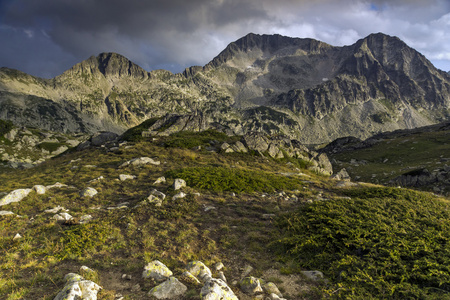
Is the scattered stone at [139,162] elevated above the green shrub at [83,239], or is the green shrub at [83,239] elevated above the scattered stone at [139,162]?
the scattered stone at [139,162]

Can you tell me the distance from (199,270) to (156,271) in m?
1.51

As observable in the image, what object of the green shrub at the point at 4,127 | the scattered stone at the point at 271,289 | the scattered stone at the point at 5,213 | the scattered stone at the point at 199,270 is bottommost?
the scattered stone at the point at 271,289

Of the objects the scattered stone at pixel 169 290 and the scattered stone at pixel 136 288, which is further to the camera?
the scattered stone at pixel 136 288

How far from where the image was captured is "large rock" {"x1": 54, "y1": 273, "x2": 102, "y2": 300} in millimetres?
5391

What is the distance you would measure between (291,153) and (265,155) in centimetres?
738

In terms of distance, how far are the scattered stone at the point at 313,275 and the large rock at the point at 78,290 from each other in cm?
698

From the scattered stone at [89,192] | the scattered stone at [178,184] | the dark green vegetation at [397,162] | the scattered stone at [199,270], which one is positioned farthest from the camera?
the dark green vegetation at [397,162]

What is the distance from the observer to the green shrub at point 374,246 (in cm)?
636

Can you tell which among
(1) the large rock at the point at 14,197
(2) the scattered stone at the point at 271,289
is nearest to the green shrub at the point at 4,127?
(1) the large rock at the point at 14,197

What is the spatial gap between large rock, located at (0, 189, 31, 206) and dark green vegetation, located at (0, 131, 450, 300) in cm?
41

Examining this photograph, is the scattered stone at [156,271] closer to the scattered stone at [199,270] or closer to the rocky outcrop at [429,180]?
the scattered stone at [199,270]

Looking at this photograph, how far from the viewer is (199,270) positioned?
7.36 m

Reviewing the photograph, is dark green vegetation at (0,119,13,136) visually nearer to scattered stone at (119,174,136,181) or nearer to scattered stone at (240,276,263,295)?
scattered stone at (119,174,136,181)

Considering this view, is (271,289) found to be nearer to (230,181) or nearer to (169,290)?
(169,290)
